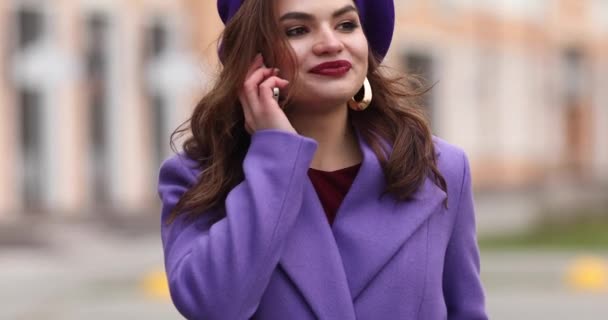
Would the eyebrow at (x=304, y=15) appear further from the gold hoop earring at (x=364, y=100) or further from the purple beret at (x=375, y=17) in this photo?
the gold hoop earring at (x=364, y=100)

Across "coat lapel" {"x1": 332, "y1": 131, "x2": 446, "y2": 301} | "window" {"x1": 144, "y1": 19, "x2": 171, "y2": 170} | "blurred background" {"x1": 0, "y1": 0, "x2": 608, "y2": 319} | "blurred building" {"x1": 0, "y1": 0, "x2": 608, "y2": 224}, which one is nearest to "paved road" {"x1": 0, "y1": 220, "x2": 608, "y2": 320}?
"blurred background" {"x1": 0, "y1": 0, "x2": 608, "y2": 319}

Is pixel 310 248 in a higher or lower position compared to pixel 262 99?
lower

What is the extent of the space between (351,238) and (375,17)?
0.45 meters

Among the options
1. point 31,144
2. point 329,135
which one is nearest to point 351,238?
point 329,135

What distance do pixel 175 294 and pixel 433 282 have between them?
1.60ft

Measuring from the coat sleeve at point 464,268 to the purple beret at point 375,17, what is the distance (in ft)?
1.00

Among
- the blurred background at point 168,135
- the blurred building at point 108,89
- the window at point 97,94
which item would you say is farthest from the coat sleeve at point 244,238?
the window at point 97,94

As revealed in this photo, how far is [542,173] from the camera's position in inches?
1513

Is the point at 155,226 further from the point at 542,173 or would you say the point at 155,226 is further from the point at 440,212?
the point at 440,212

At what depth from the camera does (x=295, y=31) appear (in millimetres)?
2701

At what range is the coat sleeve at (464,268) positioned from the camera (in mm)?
2816

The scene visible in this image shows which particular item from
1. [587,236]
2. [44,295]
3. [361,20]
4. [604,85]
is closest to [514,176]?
[604,85]

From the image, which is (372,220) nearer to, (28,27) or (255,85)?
(255,85)

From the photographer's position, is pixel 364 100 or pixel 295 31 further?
pixel 364 100
